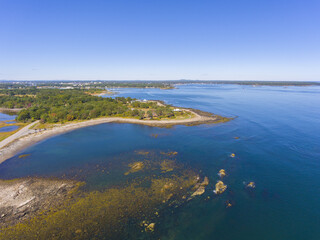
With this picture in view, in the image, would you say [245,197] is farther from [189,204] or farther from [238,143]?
[238,143]

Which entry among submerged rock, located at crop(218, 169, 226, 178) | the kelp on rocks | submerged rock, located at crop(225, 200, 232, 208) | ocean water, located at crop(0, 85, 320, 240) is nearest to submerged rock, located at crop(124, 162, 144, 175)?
ocean water, located at crop(0, 85, 320, 240)

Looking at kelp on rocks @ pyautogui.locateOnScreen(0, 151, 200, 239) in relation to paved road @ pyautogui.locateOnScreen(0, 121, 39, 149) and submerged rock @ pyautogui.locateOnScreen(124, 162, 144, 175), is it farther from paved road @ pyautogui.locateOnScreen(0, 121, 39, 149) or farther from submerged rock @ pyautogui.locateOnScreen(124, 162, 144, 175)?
paved road @ pyautogui.locateOnScreen(0, 121, 39, 149)

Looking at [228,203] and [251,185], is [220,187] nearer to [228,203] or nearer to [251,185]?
[228,203]

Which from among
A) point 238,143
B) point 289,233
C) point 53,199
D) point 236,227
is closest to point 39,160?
point 53,199

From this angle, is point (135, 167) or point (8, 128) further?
point (8, 128)

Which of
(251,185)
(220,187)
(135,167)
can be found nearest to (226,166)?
(251,185)

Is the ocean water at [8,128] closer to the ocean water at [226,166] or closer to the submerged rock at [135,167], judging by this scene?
the ocean water at [226,166]
